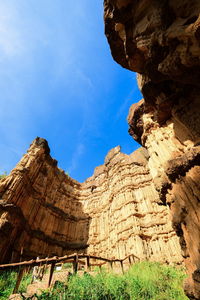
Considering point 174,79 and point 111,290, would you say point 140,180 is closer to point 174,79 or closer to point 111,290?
point 111,290

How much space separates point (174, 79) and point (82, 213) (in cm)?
2904

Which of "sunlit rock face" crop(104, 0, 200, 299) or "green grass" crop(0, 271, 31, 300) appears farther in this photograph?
"green grass" crop(0, 271, 31, 300)

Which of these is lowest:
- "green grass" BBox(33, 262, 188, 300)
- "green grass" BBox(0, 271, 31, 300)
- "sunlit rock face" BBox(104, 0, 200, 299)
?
"green grass" BBox(33, 262, 188, 300)

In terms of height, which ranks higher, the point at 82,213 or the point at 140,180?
the point at 140,180

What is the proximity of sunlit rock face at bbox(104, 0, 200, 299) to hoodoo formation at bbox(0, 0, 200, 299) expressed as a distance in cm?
3

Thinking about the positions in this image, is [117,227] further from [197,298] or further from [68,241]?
[197,298]

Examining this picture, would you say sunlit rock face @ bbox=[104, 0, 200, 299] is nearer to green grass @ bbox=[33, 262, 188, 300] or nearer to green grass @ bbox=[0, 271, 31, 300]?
green grass @ bbox=[33, 262, 188, 300]

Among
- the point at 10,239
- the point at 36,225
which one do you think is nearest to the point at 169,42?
the point at 10,239

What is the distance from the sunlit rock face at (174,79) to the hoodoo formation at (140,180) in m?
0.03

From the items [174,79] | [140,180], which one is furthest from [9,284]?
[140,180]

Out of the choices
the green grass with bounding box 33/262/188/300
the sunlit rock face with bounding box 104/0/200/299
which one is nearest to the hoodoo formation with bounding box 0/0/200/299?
the sunlit rock face with bounding box 104/0/200/299

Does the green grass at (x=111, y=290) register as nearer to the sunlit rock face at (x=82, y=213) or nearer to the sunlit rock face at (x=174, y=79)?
the sunlit rock face at (x=174, y=79)

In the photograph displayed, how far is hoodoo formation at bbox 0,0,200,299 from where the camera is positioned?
505 cm

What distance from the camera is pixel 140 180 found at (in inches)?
1029
